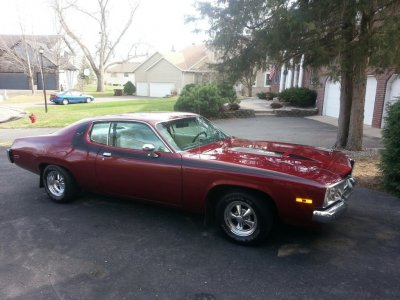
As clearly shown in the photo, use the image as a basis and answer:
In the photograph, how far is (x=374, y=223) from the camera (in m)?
4.89

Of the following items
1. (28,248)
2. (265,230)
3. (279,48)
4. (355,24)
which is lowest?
(28,248)

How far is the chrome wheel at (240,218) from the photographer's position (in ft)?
13.5

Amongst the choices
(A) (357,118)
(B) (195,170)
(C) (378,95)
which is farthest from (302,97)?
(B) (195,170)

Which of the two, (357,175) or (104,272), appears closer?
(104,272)

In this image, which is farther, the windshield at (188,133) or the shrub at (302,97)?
the shrub at (302,97)

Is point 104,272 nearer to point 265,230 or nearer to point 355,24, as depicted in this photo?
point 265,230

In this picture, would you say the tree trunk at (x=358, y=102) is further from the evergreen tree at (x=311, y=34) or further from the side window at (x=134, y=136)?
the side window at (x=134, y=136)

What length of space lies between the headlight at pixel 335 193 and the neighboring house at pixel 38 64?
4317 centimetres

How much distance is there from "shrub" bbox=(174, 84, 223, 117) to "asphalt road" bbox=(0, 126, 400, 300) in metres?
13.2

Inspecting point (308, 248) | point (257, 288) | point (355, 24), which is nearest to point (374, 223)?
point (308, 248)

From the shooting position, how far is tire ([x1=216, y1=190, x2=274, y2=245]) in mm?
3990

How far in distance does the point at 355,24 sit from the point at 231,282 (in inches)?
272

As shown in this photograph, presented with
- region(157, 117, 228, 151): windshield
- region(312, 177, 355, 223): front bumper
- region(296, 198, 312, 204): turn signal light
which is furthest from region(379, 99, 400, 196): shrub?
region(296, 198, 312, 204): turn signal light

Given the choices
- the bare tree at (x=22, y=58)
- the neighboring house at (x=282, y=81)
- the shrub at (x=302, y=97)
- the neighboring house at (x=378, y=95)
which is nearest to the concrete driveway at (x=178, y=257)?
the neighboring house at (x=378, y=95)
